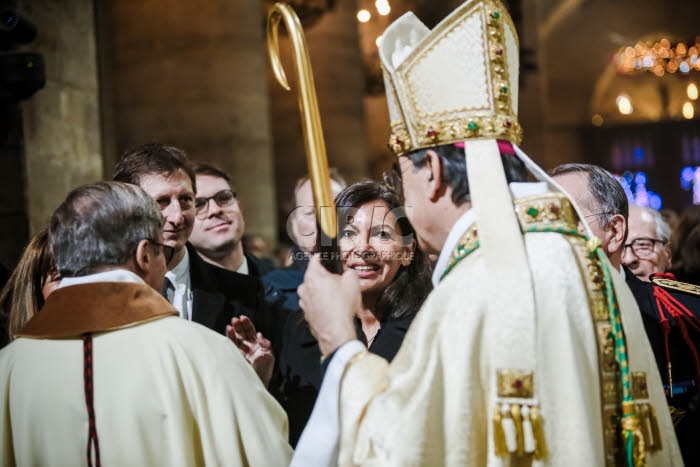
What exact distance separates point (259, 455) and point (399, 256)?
1.56 metres

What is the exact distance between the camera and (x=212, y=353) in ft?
8.55

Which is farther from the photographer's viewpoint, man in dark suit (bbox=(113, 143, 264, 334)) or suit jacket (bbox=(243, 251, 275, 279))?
suit jacket (bbox=(243, 251, 275, 279))

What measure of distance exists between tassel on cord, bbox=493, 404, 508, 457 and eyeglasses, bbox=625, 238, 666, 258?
278 centimetres

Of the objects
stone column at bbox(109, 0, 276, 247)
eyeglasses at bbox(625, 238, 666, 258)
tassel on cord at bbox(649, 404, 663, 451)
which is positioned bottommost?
tassel on cord at bbox(649, 404, 663, 451)

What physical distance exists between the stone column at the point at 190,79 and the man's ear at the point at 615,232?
740 cm

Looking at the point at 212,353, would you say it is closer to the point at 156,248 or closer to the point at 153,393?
the point at 153,393

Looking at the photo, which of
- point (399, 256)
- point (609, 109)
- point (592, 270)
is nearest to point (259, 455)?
point (592, 270)

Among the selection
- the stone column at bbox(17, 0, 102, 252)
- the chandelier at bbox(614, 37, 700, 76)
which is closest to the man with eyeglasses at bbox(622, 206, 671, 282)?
the stone column at bbox(17, 0, 102, 252)

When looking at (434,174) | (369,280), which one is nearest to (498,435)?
(434,174)

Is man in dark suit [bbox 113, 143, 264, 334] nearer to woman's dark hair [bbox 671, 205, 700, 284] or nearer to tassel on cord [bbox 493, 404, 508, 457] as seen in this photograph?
tassel on cord [bbox 493, 404, 508, 457]

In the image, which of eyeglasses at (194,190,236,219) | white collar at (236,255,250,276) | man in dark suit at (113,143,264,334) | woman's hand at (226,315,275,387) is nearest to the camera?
woman's hand at (226,315,275,387)

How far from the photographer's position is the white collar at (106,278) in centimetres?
258

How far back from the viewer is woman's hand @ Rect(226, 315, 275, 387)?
3375 millimetres

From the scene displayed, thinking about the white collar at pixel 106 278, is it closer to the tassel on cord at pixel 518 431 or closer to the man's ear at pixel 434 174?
the man's ear at pixel 434 174
